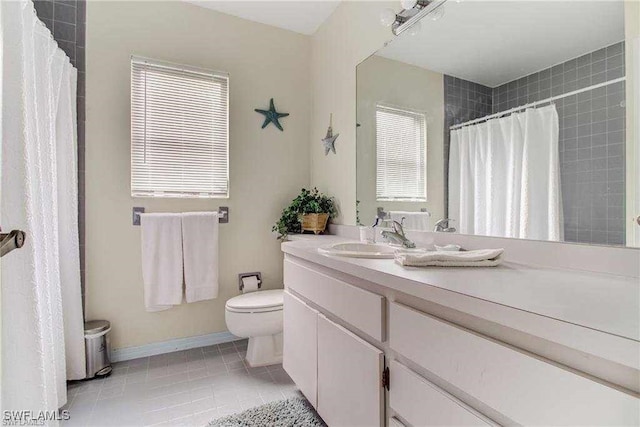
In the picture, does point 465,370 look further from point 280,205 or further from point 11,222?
point 280,205

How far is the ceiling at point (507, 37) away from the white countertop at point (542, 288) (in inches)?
28.4

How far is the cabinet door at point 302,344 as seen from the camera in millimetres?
1393

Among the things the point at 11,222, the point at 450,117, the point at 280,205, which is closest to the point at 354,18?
the point at 450,117

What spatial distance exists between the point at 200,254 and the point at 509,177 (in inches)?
76.5

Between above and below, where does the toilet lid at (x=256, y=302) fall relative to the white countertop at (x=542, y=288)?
below

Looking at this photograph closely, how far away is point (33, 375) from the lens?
1.10 metres

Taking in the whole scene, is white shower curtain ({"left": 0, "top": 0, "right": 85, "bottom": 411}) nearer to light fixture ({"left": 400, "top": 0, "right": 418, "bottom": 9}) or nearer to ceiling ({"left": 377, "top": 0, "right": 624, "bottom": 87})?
light fixture ({"left": 400, "top": 0, "right": 418, "bottom": 9})

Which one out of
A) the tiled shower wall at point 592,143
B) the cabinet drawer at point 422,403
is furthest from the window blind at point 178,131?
the tiled shower wall at point 592,143

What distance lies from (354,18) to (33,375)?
2.49 metres

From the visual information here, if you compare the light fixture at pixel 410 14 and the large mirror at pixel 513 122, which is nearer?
the large mirror at pixel 513 122

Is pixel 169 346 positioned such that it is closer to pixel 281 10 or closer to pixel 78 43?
pixel 78 43

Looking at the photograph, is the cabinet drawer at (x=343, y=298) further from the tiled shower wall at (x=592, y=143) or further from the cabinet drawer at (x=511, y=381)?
the tiled shower wall at (x=592, y=143)

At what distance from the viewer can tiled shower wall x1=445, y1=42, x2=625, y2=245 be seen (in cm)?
89

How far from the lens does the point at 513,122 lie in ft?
3.86
